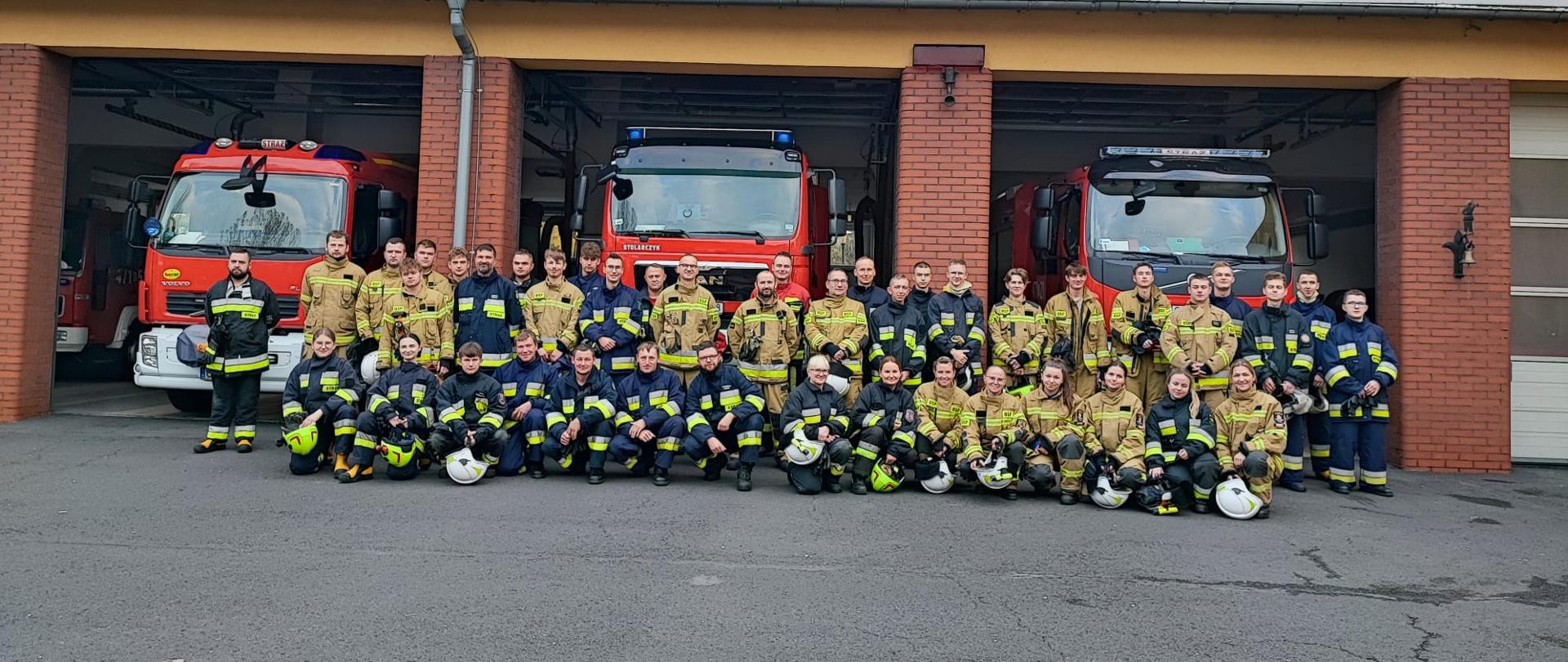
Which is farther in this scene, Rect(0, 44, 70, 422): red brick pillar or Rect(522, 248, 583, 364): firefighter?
Rect(0, 44, 70, 422): red brick pillar

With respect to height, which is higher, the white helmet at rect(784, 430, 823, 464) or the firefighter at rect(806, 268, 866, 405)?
the firefighter at rect(806, 268, 866, 405)

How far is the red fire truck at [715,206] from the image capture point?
834 centimetres

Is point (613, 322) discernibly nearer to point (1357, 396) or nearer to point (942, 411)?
point (942, 411)

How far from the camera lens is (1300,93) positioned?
36.0ft

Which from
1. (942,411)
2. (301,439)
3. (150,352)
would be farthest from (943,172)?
(150,352)

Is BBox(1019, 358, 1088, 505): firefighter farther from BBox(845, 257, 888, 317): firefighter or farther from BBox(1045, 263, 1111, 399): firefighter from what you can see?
BBox(845, 257, 888, 317): firefighter

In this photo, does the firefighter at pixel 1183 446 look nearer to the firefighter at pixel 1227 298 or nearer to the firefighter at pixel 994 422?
the firefighter at pixel 994 422

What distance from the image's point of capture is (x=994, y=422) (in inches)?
273

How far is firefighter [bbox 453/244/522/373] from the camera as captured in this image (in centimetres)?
780

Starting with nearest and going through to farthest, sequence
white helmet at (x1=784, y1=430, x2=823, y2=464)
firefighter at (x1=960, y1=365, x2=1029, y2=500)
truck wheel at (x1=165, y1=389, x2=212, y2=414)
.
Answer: white helmet at (x1=784, y1=430, x2=823, y2=464) → firefighter at (x1=960, y1=365, x2=1029, y2=500) → truck wheel at (x1=165, y1=389, x2=212, y2=414)

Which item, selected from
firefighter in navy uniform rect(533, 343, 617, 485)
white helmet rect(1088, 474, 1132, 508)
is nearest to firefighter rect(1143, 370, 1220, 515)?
white helmet rect(1088, 474, 1132, 508)

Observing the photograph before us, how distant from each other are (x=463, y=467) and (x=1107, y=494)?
4.32 m

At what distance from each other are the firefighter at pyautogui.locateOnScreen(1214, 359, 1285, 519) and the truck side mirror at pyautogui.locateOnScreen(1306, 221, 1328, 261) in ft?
7.05

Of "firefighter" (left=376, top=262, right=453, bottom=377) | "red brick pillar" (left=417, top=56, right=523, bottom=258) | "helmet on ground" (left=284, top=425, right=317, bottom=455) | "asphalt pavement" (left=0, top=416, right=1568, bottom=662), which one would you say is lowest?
"asphalt pavement" (left=0, top=416, right=1568, bottom=662)
